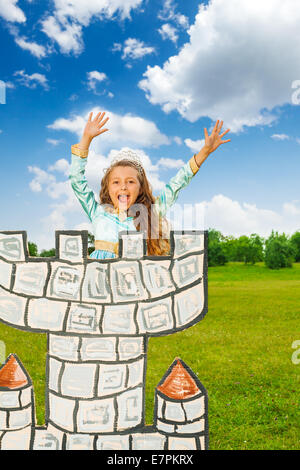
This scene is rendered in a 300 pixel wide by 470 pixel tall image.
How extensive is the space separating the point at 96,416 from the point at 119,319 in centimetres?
66

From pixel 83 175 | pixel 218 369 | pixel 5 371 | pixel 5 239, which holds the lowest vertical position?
pixel 218 369

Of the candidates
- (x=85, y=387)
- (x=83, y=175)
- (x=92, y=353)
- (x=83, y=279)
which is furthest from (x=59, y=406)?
(x=83, y=175)

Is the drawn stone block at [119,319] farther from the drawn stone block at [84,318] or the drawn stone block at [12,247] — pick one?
the drawn stone block at [12,247]

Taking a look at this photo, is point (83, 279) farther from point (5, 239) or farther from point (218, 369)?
point (218, 369)

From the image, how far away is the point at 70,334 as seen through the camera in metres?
2.60

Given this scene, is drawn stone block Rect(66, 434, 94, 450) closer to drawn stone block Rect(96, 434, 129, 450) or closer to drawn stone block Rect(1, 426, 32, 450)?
drawn stone block Rect(96, 434, 129, 450)

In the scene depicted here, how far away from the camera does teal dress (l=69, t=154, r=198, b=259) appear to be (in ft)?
9.25

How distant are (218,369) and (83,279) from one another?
385 cm

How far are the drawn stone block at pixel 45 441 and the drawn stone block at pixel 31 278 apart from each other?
37.4 inches

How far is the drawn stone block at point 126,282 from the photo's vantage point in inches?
101

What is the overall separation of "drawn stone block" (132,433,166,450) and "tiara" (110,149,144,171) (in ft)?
6.15

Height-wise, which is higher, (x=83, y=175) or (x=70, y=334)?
→ (x=83, y=175)

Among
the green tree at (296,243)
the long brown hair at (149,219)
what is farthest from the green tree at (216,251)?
the long brown hair at (149,219)

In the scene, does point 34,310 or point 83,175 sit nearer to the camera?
point 34,310
